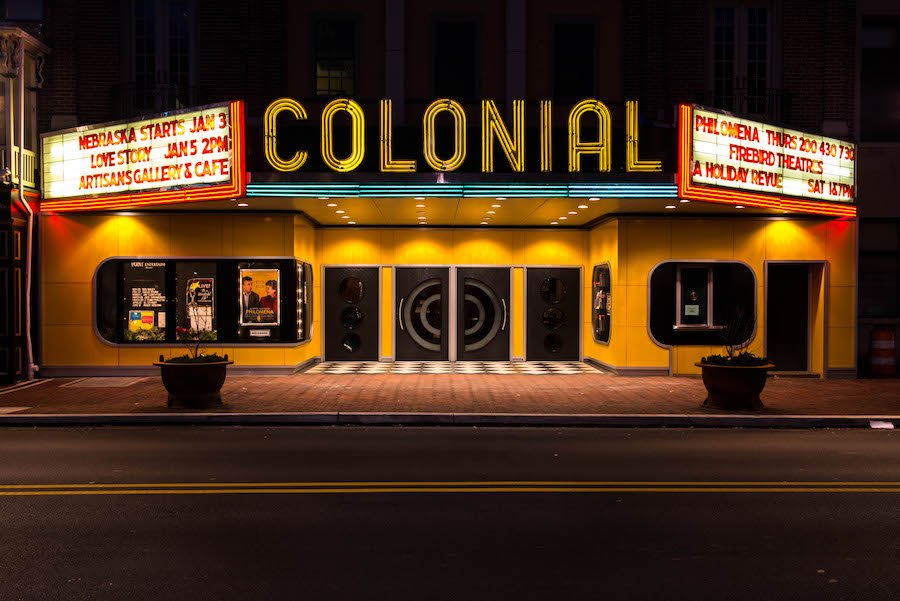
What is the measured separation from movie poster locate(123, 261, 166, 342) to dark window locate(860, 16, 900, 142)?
16.4 meters

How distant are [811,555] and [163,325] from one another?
15.5 m

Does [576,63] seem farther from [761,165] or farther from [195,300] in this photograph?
[195,300]

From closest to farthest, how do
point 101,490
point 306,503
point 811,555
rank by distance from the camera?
point 811,555
point 306,503
point 101,490

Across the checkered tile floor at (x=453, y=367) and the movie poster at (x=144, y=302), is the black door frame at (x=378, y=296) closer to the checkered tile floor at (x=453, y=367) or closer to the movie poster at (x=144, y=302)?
the checkered tile floor at (x=453, y=367)

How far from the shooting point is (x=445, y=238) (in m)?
21.6

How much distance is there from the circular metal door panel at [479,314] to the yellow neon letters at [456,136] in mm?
6350

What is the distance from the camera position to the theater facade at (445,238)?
1571 cm

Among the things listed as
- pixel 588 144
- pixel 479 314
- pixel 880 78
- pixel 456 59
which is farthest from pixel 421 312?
pixel 880 78

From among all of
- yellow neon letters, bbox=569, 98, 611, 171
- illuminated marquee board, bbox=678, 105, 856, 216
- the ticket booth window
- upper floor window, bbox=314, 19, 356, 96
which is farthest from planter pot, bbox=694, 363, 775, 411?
upper floor window, bbox=314, 19, 356, 96

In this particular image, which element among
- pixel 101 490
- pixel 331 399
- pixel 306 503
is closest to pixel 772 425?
pixel 331 399

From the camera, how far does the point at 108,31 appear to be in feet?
62.2

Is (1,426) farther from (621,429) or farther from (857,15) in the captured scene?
(857,15)

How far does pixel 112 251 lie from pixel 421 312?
7458mm

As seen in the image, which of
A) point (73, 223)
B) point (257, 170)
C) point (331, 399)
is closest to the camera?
point (331, 399)
